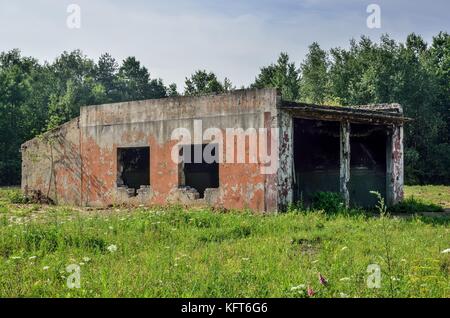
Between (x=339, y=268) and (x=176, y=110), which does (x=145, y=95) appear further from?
(x=339, y=268)

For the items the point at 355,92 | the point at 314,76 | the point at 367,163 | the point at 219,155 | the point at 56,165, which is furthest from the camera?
the point at 314,76

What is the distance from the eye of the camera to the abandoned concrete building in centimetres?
1290

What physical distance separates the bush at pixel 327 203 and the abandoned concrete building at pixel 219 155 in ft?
1.41

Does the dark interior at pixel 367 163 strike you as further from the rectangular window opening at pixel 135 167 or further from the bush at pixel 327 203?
the rectangular window opening at pixel 135 167

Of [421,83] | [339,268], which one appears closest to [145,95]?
[421,83]

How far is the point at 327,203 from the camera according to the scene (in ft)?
42.8

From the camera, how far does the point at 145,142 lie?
1535cm

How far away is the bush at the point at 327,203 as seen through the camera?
42.5 feet

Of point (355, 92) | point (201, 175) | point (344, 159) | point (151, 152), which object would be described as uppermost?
point (355, 92)

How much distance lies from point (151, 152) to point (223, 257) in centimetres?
855

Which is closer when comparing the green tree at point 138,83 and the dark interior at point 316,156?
the dark interior at point 316,156

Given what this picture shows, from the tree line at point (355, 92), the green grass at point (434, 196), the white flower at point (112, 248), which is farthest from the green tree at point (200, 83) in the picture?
the white flower at point (112, 248)

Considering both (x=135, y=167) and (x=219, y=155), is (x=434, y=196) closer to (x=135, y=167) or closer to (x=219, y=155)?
(x=219, y=155)

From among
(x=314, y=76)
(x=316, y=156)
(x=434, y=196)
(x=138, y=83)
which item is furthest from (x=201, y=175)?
(x=138, y=83)
